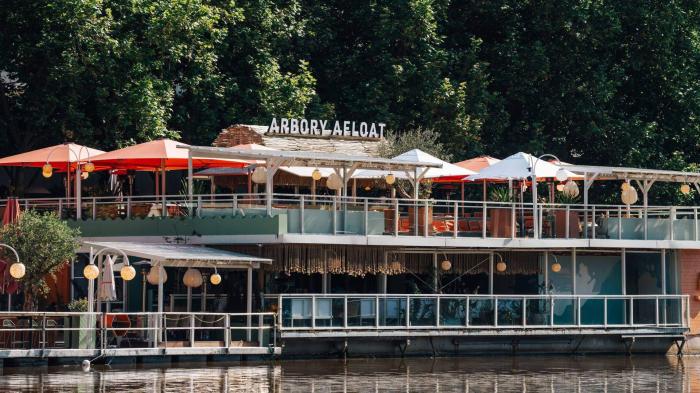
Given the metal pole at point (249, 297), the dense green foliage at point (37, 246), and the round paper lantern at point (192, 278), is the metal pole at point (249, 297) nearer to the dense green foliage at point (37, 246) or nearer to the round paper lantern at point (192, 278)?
the round paper lantern at point (192, 278)

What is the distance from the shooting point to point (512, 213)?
1864 inches

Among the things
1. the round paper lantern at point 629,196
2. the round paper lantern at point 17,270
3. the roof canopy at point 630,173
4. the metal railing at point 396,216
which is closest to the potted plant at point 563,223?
the metal railing at point 396,216

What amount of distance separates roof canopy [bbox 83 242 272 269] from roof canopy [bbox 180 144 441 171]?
2565 millimetres

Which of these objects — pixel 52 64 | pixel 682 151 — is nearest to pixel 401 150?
pixel 52 64

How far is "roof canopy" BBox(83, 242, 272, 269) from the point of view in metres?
40.9

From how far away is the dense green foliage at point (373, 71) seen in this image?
178 ft

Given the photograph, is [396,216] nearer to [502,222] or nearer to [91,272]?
[502,222]

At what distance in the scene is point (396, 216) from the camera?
150 ft

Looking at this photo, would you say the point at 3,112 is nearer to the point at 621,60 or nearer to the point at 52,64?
the point at 52,64

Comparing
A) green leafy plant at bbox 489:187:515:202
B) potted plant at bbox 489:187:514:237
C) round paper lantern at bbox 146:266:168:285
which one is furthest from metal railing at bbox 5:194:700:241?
green leafy plant at bbox 489:187:515:202

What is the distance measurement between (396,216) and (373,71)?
62.5 ft

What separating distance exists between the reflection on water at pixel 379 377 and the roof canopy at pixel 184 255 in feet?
7.94

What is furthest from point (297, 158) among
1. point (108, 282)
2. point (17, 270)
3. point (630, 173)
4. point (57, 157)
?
point (630, 173)

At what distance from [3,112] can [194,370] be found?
64.3 feet
